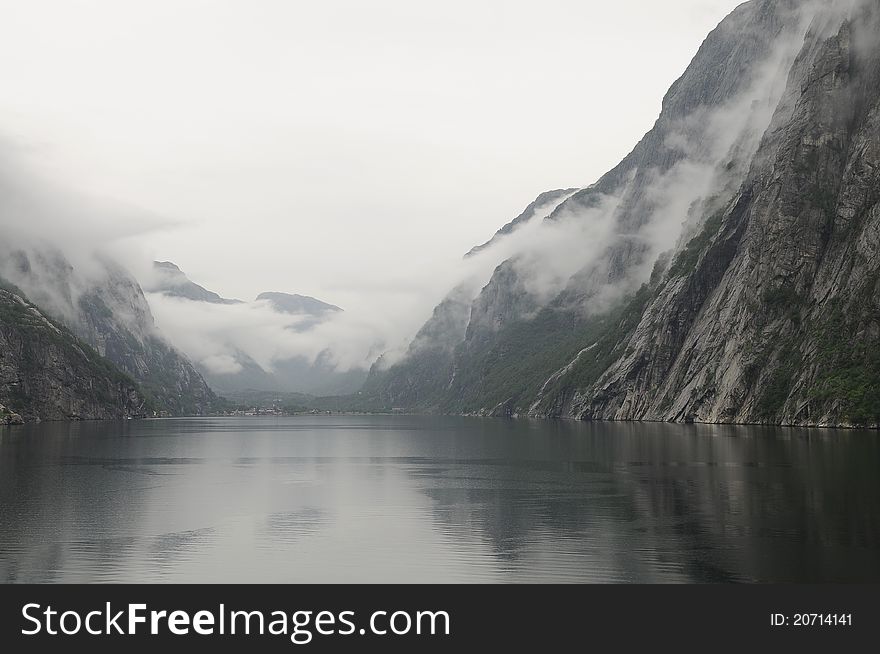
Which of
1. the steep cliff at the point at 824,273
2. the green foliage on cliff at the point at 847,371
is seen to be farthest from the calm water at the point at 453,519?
the steep cliff at the point at 824,273

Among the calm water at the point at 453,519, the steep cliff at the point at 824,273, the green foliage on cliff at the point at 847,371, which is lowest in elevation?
the calm water at the point at 453,519

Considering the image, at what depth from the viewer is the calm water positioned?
37125 millimetres

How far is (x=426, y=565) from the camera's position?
127 ft

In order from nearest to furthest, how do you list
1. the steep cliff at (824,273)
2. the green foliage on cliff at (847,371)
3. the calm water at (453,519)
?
the calm water at (453,519) < the green foliage on cliff at (847,371) < the steep cliff at (824,273)

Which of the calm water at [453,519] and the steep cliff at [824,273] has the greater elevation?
the steep cliff at [824,273]

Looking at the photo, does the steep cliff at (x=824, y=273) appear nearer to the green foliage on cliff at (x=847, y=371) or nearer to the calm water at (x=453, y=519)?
the green foliage on cliff at (x=847, y=371)

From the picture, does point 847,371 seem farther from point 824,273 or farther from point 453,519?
point 453,519

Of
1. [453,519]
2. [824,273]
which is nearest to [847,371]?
[824,273]

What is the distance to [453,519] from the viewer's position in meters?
53.0

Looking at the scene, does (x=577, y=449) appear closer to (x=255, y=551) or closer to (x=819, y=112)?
(x=255, y=551)

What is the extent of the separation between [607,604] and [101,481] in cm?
5720

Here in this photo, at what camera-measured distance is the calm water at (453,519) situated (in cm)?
3712

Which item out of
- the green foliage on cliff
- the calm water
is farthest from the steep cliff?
the calm water

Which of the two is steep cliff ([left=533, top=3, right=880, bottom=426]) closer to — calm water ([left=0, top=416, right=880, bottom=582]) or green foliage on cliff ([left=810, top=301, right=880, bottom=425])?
green foliage on cliff ([left=810, top=301, right=880, bottom=425])
